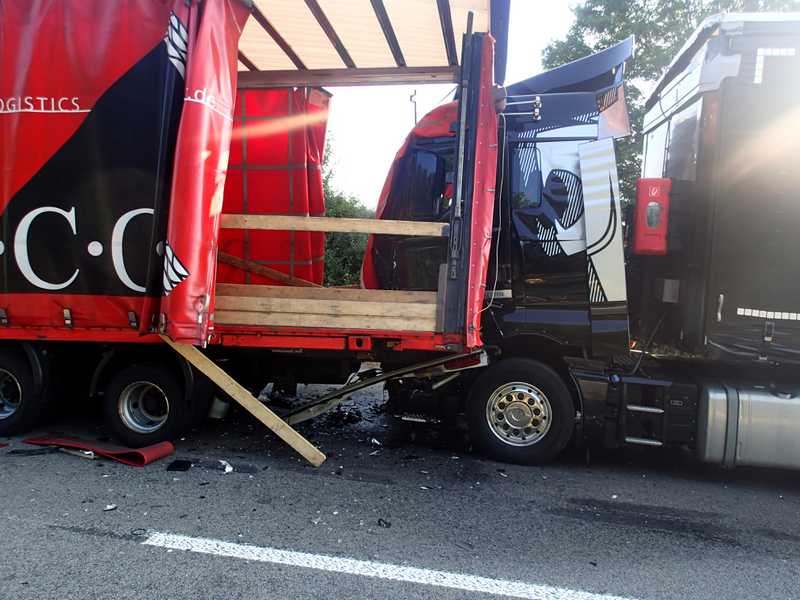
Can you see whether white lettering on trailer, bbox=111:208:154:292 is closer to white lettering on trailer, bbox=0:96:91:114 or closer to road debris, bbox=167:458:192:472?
white lettering on trailer, bbox=0:96:91:114

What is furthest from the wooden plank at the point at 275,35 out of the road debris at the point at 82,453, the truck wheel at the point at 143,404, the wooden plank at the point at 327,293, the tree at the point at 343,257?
the road debris at the point at 82,453

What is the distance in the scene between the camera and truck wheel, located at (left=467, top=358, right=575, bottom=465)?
180 inches

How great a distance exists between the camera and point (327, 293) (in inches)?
187

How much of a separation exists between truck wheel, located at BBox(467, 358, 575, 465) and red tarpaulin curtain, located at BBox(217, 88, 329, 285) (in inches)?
90.9

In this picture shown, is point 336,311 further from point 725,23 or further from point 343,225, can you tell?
point 725,23

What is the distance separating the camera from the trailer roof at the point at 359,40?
15.3 feet

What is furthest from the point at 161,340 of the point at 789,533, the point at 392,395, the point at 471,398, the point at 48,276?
the point at 789,533

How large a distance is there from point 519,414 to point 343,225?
81.5 inches

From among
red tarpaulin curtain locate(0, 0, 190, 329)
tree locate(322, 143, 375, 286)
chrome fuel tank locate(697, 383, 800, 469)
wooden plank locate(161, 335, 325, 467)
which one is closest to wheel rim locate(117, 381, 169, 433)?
wooden plank locate(161, 335, 325, 467)

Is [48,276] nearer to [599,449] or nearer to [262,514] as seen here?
[262,514]

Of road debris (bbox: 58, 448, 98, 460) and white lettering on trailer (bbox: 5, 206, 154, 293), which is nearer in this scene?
white lettering on trailer (bbox: 5, 206, 154, 293)

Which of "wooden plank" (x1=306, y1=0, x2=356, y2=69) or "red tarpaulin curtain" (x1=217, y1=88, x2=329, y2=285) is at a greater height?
"wooden plank" (x1=306, y1=0, x2=356, y2=69)

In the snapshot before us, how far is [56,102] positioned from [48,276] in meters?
1.32

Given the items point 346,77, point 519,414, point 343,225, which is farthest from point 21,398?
point 519,414
